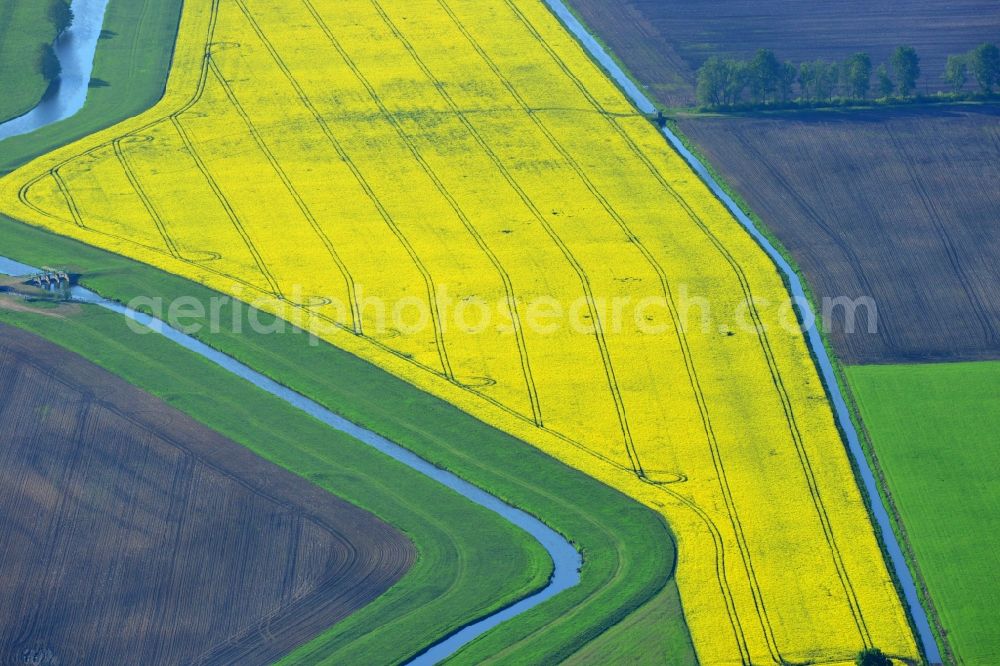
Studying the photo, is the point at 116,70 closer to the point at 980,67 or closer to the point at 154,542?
the point at 154,542

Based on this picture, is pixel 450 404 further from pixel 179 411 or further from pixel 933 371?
pixel 933 371

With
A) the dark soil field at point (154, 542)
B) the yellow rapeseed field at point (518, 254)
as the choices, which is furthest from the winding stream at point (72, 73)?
the dark soil field at point (154, 542)

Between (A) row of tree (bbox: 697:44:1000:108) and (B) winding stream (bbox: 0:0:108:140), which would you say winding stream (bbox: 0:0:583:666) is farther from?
(A) row of tree (bbox: 697:44:1000:108)

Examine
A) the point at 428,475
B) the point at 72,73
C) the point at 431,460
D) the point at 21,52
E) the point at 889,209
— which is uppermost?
the point at 21,52

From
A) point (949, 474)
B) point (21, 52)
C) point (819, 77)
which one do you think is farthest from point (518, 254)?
point (21, 52)

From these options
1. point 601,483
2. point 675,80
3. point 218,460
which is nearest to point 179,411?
point 218,460

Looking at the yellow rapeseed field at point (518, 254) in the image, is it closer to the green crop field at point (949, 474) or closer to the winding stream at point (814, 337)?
the winding stream at point (814, 337)

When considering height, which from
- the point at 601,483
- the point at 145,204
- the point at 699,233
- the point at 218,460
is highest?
the point at 145,204
